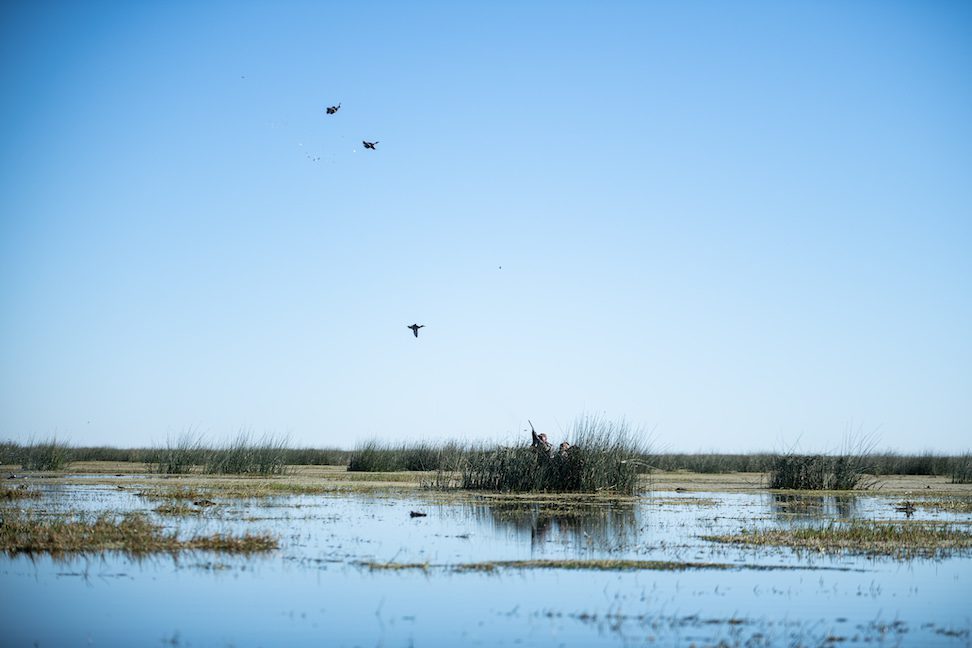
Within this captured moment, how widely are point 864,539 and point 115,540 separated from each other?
1184 centimetres

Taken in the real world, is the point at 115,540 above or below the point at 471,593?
above

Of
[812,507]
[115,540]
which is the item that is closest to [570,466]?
[812,507]

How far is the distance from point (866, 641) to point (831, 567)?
4.64 m

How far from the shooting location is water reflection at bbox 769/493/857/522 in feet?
71.9

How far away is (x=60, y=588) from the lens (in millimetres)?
12180

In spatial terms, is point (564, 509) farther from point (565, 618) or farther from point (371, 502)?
point (565, 618)

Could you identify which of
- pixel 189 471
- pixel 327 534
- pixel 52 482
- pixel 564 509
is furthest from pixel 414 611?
pixel 189 471

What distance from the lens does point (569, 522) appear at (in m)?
20.2

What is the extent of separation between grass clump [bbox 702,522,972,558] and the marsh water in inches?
22.4

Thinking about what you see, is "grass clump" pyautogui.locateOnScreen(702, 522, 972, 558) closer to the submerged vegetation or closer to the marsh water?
the marsh water

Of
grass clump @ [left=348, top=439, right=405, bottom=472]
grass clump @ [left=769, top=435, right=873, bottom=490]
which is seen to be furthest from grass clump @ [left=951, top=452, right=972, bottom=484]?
grass clump @ [left=348, top=439, right=405, bottom=472]

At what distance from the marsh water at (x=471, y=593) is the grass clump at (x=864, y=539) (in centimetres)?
57

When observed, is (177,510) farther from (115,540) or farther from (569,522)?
(569,522)

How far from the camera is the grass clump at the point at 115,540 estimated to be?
48.4ft
